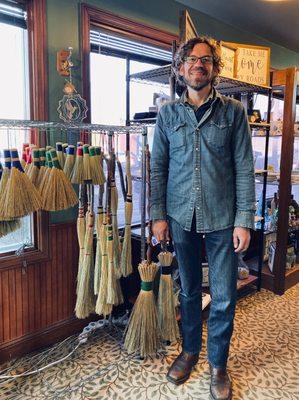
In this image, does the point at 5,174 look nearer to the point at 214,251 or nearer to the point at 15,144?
the point at 15,144

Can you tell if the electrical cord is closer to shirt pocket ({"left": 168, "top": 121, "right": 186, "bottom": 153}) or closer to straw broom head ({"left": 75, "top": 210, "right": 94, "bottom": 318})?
straw broom head ({"left": 75, "top": 210, "right": 94, "bottom": 318})

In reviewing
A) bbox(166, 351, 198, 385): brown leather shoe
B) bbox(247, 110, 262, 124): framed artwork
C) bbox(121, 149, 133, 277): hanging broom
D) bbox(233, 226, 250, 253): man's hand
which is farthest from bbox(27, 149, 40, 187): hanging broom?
bbox(247, 110, 262, 124): framed artwork

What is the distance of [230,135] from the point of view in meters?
1.57

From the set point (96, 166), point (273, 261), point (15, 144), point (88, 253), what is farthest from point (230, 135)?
point (273, 261)

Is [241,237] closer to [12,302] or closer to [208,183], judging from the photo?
[208,183]

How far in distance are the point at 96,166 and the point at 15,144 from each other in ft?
1.75

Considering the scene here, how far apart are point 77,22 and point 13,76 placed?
1.67 feet

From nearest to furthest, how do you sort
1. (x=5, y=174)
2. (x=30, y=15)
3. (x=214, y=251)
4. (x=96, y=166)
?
(x=5, y=174) → (x=214, y=251) → (x=96, y=166) → (x=30, y=15)

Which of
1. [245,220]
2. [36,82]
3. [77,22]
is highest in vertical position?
[77,22]

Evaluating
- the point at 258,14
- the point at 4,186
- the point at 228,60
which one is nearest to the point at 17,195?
the point at 4,186

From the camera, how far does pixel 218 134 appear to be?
1.56 metres

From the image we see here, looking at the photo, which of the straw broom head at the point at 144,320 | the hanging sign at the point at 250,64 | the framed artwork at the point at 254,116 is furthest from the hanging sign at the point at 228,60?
the straw broom head at the point at 144,320

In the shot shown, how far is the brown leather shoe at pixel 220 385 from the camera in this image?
1658 millimetres

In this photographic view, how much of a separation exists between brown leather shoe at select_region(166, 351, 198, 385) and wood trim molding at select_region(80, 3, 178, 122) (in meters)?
1.54
